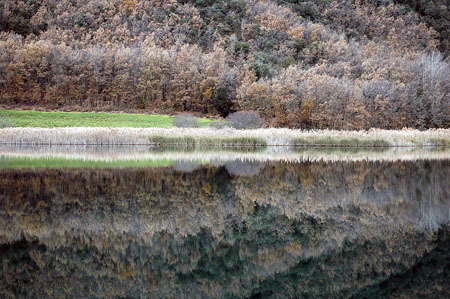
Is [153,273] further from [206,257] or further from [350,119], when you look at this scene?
[350,119]

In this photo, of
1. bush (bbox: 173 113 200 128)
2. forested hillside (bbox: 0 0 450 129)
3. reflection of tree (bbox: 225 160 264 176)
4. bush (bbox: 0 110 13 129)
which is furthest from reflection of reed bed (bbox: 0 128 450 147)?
forested hillside (bbox: 0 0 450 129)

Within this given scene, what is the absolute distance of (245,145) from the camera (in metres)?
30.3

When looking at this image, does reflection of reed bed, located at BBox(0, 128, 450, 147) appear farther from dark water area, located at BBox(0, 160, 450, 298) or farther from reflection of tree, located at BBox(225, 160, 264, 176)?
dark water area, located at BBox(0, 160, 450, 298)

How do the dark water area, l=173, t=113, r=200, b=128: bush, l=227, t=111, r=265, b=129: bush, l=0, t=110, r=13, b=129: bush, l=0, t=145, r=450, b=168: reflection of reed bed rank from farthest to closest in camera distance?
l=173, t=113, r=200, b=128: bush
l=227, t=111, r=265, b=129: bush
l=0, t=110, r=13, b=129: bush
l=0, t=145, r=450, b=168: reflection of reed bed
the dark water area

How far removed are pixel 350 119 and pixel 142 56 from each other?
89.0 feet

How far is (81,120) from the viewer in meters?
45.8

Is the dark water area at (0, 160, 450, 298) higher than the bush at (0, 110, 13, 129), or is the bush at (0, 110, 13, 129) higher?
the bush at (0, 110, 13, 129)

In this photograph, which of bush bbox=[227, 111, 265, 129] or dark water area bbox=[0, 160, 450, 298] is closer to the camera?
dark water area bbox=[0, 160, 450, 298]

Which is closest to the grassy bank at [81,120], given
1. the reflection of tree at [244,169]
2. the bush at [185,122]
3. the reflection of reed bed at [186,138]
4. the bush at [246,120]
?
the bush at [185,122]

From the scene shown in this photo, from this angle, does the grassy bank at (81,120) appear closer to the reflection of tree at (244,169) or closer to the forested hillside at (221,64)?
the forested hillside at (221,64)

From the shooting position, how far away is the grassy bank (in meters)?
43.2

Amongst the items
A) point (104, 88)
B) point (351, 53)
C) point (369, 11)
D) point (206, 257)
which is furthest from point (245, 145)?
point (369, 11)

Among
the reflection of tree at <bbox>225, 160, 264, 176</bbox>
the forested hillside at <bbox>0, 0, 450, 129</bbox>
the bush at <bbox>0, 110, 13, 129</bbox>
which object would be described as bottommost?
the reflection of tree at <bbox>225, 160, 264, 176</bbox>

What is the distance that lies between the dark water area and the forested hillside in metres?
37.2
